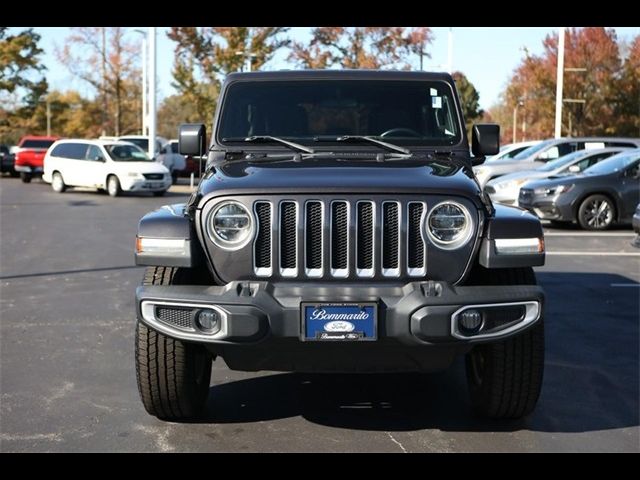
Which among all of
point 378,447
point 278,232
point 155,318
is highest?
point 278,232

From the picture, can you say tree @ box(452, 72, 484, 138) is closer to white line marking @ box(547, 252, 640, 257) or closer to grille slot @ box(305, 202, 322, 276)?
white line marking @ box(547, 252, 640, 257)

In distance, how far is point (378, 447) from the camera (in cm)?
462

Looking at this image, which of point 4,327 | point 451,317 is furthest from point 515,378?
point 4,327

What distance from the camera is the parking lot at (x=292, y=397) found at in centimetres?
472

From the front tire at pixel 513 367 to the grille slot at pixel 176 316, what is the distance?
1.58 meters

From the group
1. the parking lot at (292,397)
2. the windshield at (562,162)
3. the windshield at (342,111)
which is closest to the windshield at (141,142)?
the windshield at (562,162)

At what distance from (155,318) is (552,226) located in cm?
1348

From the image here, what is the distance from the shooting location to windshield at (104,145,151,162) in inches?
998

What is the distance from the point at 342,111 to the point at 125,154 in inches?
810

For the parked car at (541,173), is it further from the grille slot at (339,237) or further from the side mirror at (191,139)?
the grille slot at (339,237)

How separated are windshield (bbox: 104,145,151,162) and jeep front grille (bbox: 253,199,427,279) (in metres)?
21.6

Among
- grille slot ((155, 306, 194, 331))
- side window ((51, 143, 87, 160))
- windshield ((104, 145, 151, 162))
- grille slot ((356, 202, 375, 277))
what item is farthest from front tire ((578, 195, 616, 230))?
side window ((51, 143, 87, 160))

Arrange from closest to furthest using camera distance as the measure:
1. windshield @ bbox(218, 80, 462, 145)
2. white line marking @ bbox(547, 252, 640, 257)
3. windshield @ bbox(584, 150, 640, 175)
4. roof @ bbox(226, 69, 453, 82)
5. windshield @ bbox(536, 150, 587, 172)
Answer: windshield @ bbox(218, 80, 462, 145) → roof @ bbox(226, 69, 453, 82) → white line marking @ bbox(547, 252, 640, 257) → windshield @ bbox(584, 150, 640, 175) → windshield @ bbox(536, 150, 587, 172)

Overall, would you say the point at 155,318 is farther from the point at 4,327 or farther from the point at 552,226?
the point at 552,226
